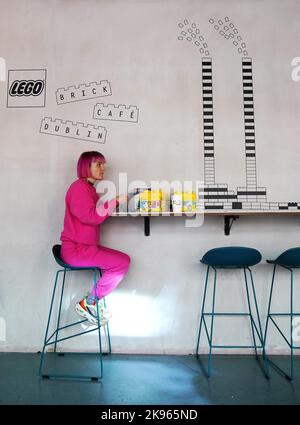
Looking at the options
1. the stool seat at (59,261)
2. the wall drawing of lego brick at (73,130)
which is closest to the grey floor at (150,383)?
the stool seat at (59,261)

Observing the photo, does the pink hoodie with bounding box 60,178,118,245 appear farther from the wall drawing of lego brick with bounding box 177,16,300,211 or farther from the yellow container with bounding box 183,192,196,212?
the wall drawing of lego brick with bounding box 177,16,300,211

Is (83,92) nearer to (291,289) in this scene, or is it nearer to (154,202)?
(154,202)

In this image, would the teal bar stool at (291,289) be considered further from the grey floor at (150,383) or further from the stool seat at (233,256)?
the stool seat at (233,256)

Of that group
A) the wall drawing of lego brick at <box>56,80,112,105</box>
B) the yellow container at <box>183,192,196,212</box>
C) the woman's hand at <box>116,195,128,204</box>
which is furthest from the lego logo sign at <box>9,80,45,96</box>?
the yellow container at <box>183,192,196,212</box>

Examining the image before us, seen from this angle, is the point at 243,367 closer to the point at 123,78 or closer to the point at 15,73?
the point at 123,78

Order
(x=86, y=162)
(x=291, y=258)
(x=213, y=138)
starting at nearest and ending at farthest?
(x=291, y=258) → (x=86, y=162) → (x=213, y=138)

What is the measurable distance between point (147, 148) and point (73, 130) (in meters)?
0.66

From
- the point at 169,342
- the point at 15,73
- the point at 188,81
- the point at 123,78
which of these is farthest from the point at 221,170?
the point at 15,73

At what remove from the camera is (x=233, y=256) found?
2.46m

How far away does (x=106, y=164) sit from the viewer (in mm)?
3051

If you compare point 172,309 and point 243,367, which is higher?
point 172,309

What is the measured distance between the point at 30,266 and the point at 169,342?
1317 millimetres

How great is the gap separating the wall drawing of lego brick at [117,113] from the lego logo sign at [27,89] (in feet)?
1.69

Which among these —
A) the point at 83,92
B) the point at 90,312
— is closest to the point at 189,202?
the point at 90,312
